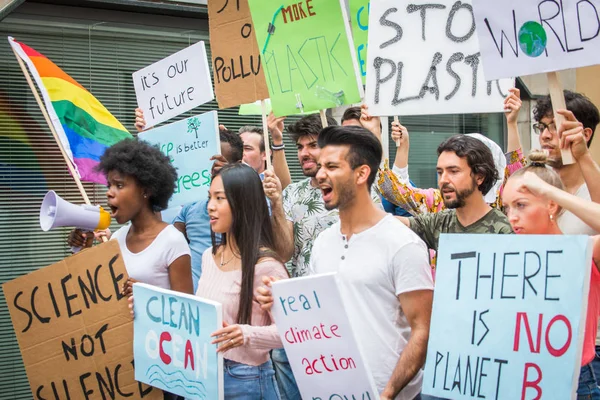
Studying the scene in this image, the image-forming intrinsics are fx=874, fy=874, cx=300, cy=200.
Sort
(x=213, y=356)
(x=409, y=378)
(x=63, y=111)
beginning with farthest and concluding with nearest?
(x=63, y=111) < (x=213, y=356) < (x=409, y=378)

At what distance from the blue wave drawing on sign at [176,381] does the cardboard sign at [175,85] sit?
84.8 inches

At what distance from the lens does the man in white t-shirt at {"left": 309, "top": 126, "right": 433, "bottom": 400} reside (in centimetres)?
340

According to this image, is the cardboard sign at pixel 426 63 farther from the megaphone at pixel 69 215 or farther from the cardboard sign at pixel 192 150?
the megaphone at pixel 69 215

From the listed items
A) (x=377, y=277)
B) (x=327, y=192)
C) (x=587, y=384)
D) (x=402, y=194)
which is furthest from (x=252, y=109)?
(x=587, y=384)

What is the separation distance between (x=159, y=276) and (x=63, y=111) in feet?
5.90

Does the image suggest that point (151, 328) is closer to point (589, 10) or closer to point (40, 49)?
point (589, 10)

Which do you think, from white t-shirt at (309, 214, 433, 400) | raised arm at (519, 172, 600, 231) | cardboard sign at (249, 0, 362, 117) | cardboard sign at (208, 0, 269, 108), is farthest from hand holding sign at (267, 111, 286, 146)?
raised arm at (519, 172, 600, 231)

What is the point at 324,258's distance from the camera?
3.69 meters

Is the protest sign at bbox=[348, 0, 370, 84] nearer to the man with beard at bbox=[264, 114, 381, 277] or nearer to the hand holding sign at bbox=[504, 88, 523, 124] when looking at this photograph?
the man with beard at bbox=[264, 114, 381, 277]

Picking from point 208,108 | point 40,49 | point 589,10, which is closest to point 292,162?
point 208,108

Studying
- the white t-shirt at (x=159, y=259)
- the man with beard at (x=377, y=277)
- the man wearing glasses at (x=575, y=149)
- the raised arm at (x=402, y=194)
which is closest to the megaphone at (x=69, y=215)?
the white t-shirt at (x=159, y=259)

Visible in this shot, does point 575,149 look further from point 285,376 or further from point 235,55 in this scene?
point 235,55

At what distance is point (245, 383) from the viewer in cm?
378

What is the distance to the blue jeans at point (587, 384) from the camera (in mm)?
3432
